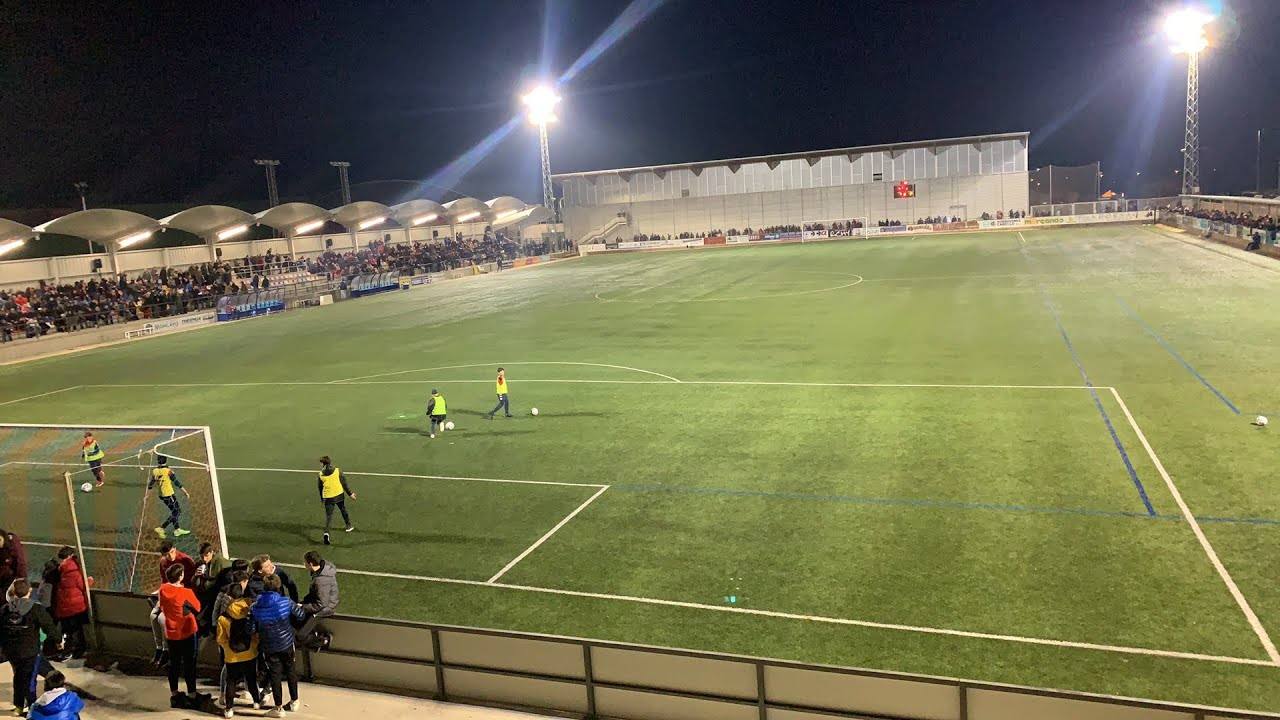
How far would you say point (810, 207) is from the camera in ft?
306

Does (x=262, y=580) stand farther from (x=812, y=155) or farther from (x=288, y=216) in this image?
(x=812, y=155)

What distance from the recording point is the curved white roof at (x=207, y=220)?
51.1 meters

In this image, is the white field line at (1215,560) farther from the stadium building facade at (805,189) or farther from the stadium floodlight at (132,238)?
the stadium building facade at (805,189)

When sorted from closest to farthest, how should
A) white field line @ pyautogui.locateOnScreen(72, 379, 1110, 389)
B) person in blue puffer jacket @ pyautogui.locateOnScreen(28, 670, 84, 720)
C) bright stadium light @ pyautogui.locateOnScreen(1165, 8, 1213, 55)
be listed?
person in blue puffer jacket @ pyautogui.locateOnScreen(28, 670, 84, 720), white field line @ pyautogui.locateOnScreen(72, 379, 1110, 389), bright stadium light @ pyautogui.locateOnScreen(1165, 8, 1213, 55)

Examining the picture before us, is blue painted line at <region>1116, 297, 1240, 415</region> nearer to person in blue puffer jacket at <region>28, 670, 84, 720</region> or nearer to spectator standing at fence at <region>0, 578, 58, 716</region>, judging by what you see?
person in blue puffer jacket at <region>28, 670, 84, 720</region>

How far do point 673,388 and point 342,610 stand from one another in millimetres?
12852

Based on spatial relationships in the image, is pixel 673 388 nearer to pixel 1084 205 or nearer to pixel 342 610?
pixel 342 610

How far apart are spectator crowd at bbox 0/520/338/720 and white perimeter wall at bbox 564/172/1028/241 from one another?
3461 inches

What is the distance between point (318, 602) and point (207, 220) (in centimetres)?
4999

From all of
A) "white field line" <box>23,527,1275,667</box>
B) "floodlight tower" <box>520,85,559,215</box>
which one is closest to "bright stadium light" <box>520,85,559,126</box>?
"floodlight tower" <box>520,85,559,215</box>

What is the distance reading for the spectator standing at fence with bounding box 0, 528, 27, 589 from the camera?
1070cm

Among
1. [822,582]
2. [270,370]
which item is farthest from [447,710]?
[270,370]

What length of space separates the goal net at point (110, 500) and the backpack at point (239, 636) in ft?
11.6

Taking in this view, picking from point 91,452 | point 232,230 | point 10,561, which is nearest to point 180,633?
point 10,561
